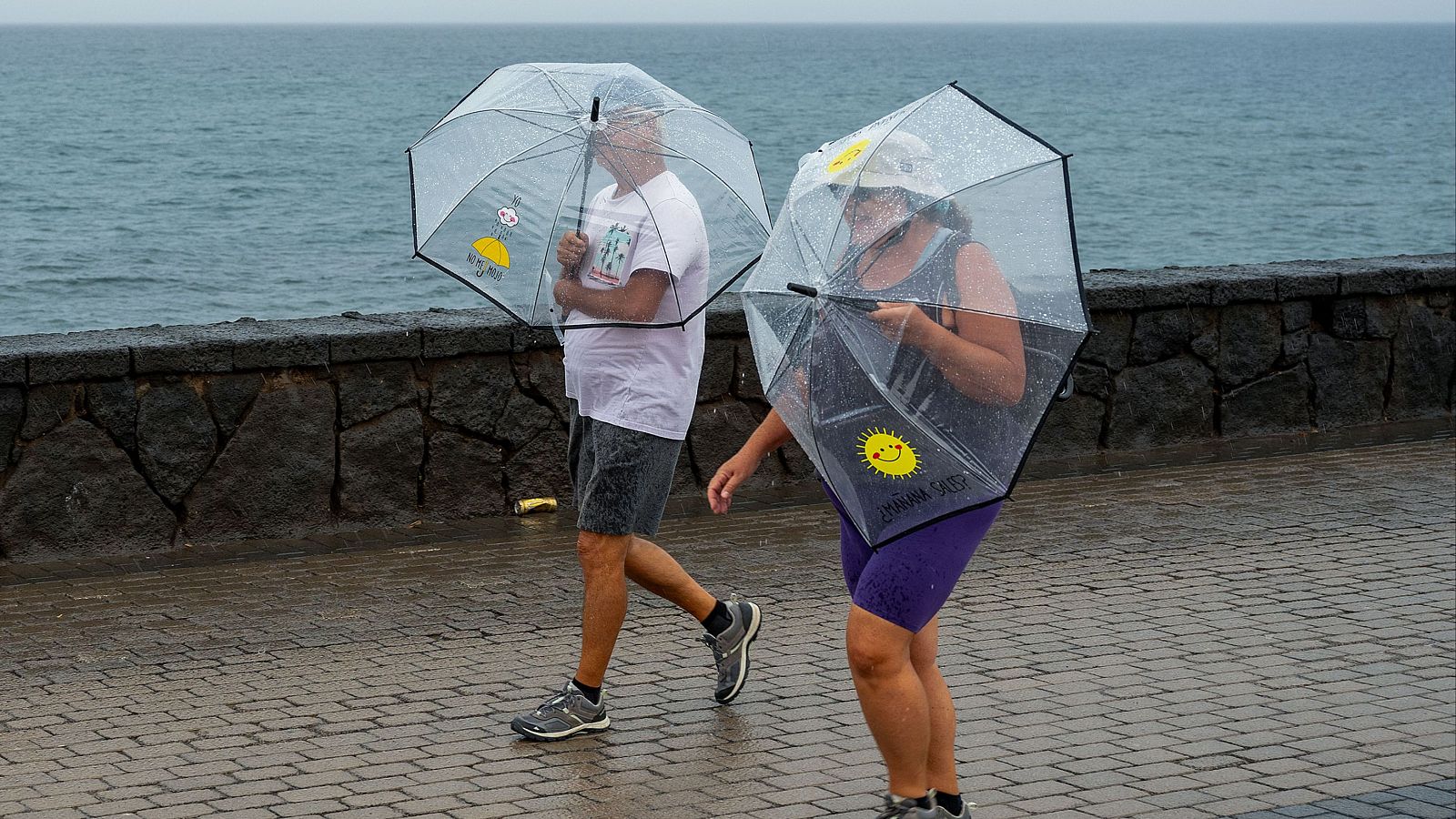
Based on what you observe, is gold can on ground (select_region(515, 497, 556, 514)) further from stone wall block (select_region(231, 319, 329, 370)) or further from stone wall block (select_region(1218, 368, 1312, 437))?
stone wall block (select_region(1218, 368, 1312, 437))

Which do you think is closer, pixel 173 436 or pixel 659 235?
pixel 659 235

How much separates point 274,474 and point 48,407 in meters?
0.88

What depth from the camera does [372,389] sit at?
22.4 ft

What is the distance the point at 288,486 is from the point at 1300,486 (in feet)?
14.9

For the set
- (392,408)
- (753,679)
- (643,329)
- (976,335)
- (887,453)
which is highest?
(976,335)

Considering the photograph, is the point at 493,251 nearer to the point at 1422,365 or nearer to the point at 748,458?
the point at 748,458

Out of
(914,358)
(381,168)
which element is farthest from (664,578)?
(381,168)

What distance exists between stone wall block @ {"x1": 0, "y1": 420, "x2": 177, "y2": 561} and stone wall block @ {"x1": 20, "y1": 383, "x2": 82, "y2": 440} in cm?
3

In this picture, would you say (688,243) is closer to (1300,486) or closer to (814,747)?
(814,747)

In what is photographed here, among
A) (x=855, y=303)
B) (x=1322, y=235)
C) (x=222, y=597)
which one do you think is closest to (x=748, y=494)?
(x=222, y=597)

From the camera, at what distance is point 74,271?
26859 millimetres

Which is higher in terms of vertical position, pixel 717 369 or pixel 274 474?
pixel 717 369

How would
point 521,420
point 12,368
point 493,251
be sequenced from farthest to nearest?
point 521,420 → point 12,368 → point 493,251

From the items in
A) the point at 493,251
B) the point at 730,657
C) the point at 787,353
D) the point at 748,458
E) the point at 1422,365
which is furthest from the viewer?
the point at 1422,365
